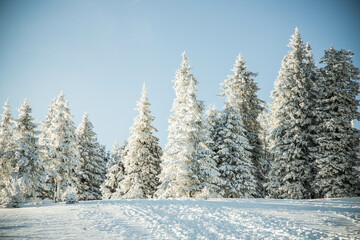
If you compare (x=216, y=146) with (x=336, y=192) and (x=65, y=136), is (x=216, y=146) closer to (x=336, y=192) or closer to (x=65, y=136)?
(x=336, y=192)

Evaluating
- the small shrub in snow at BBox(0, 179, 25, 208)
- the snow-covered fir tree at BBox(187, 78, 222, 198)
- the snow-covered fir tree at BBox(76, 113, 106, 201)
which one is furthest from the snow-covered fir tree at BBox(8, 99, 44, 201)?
the snow-covered fir tree at BBox(187, 78, 222, 198)

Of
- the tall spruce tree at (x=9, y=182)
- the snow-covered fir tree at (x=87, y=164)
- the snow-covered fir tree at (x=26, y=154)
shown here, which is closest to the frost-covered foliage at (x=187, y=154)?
the snow-covered fir tree at (x=26, y=154)

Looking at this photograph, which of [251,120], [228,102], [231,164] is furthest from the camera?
[251,120]

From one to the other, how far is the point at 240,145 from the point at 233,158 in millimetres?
1708

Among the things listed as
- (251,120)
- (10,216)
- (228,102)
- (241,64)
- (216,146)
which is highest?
(241,64)

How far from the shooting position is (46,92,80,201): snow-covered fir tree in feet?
77.0

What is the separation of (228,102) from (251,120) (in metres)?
4.32

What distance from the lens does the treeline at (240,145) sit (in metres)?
20.6

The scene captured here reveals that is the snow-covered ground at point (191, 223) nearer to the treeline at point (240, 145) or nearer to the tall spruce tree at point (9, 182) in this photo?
the tall spruce tree at point (9, 182)

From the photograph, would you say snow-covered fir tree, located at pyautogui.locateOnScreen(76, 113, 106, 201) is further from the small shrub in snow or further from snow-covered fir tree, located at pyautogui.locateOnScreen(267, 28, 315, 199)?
snow-covered fir tree, located at pyautogui.locateOnScreen(267, 28, 315, 199)

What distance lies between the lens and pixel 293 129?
23188mm

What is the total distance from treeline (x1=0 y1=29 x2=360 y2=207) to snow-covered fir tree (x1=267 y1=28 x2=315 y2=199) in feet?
0.32

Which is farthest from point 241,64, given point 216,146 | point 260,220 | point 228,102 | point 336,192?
point 260,220

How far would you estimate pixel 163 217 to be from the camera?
11.8 meters
